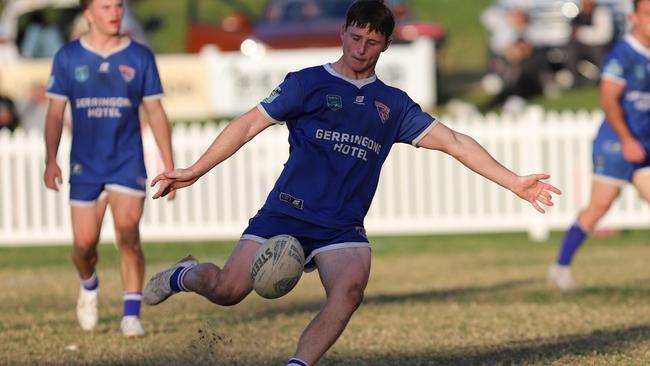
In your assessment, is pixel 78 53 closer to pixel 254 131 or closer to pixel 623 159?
pixel 254 131

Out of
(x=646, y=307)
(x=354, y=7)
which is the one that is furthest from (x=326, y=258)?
(x=646, y=307)

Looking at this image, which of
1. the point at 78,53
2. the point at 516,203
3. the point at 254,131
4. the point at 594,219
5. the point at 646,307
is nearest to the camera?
the point at 254,131

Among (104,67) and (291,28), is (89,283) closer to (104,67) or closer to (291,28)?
(104,67)

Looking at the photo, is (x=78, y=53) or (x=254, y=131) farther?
(x=78, y=53)

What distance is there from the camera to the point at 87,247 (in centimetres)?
953

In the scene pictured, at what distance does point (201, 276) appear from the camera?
725cm

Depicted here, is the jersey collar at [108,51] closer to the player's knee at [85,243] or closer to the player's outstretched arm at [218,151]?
the player's knee at [85,243]

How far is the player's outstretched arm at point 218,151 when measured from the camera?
21.8 ft

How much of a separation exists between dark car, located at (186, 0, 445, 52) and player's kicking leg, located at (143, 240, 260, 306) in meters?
15.3

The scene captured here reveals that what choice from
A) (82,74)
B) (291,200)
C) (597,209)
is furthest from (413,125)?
(597,209)

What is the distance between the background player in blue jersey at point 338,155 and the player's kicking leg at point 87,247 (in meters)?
2.47

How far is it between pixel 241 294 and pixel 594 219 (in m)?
5.39

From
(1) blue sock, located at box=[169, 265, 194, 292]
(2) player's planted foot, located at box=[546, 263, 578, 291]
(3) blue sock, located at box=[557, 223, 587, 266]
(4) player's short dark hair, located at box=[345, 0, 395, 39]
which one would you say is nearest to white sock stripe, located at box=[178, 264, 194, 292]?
(1) blue sock, located at box=[169, 265, 194, 292]

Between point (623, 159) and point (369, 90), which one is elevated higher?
point (369, 90)
